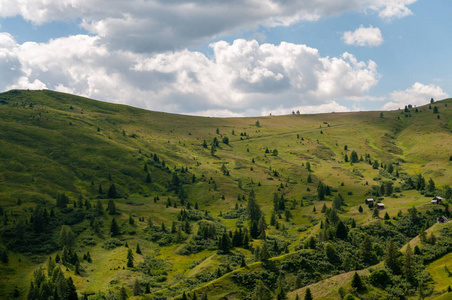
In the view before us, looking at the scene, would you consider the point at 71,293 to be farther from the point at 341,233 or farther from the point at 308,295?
the point at 341,233

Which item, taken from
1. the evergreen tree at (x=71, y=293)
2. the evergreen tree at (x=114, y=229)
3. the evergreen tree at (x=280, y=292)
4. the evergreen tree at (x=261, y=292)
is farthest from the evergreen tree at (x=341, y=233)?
the evergreen tree at (x=114, y=229)

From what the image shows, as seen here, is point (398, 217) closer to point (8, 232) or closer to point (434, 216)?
point (434, 216)

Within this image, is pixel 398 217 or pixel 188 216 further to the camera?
pixel 188 216

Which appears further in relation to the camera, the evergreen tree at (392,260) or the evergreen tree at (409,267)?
the evergreen tree at (392,260)

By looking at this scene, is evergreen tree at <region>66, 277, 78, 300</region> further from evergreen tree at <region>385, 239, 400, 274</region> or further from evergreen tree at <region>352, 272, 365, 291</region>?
evergreen tree at <region>385, 239, 400, 274</region>

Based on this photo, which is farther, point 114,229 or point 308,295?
point 114,229

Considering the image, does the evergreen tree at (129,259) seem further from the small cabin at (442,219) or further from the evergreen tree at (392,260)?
the small cabin at (442,219)

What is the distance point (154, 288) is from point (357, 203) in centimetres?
12119

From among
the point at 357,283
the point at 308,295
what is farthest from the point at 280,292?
the point at 357,283

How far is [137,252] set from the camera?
135m

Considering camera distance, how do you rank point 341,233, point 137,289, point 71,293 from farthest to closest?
point 341,233 → point 137,289 → point 71,293

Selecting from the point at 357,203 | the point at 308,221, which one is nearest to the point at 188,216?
the point at 308,221

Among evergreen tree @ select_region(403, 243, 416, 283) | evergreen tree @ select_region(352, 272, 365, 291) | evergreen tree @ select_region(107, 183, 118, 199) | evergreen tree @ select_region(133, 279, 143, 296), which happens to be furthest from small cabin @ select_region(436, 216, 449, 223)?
evergreen tree @ select_region(107, 183, 118, 199)

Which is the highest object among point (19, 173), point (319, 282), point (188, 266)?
point (19, 173)
